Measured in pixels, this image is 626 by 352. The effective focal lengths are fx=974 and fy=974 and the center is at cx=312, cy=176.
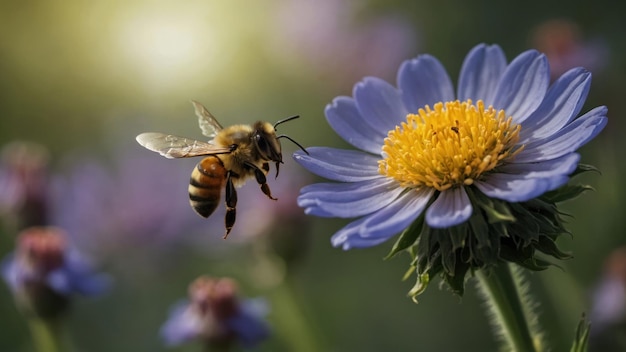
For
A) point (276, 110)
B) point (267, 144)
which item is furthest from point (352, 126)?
point (276, 110)

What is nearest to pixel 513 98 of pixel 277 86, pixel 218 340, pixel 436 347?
pixel 218 340

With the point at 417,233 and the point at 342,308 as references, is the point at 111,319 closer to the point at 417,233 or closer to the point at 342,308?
the point at 342,308

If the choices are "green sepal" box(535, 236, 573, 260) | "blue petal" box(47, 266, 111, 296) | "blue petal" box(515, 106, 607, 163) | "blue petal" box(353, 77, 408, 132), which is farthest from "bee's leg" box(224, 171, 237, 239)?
"green sepal" box(535, 236, 573, 260)

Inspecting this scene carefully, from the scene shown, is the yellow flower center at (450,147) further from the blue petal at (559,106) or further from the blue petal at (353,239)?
the blue petal at (353,239)

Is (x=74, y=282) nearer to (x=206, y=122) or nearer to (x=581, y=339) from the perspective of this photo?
(x=206, y=122)

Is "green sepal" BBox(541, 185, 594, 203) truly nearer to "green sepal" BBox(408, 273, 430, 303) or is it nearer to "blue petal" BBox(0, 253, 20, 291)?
"green sepal" BBox(408, 273, 430, 303)

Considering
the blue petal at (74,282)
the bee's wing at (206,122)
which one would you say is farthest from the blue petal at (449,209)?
the blue petal at (74,282)

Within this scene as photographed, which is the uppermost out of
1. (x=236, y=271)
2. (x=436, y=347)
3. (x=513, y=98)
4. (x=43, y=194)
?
(x=43, y=194)
